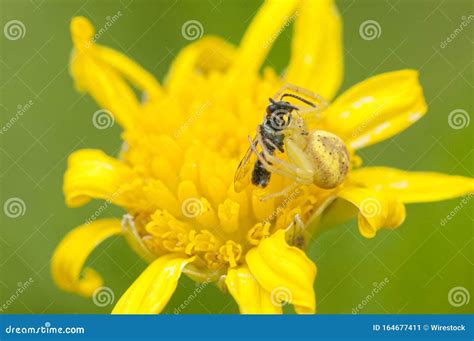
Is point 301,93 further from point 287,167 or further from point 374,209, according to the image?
point 374,209

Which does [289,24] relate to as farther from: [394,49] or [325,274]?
[325,274]

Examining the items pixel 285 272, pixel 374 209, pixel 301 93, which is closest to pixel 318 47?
pixel 301 93

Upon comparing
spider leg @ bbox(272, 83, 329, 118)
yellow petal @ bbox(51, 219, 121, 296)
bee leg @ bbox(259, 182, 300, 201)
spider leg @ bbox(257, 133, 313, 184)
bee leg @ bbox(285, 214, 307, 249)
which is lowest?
yellow petal @ bbox(51, 219, 121, 296)

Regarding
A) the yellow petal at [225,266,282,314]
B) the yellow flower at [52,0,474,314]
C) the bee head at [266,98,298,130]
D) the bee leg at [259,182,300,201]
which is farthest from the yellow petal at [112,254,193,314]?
the bee head at [266,98,298,130]

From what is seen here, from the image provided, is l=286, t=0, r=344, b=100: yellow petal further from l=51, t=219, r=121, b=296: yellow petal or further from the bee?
l=51, t=219, r=121, b=296: yellow petal

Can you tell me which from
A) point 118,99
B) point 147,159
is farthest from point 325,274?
point 118,99

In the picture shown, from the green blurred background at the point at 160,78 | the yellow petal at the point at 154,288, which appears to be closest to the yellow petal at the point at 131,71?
the green blurred background at the point at 160,78
